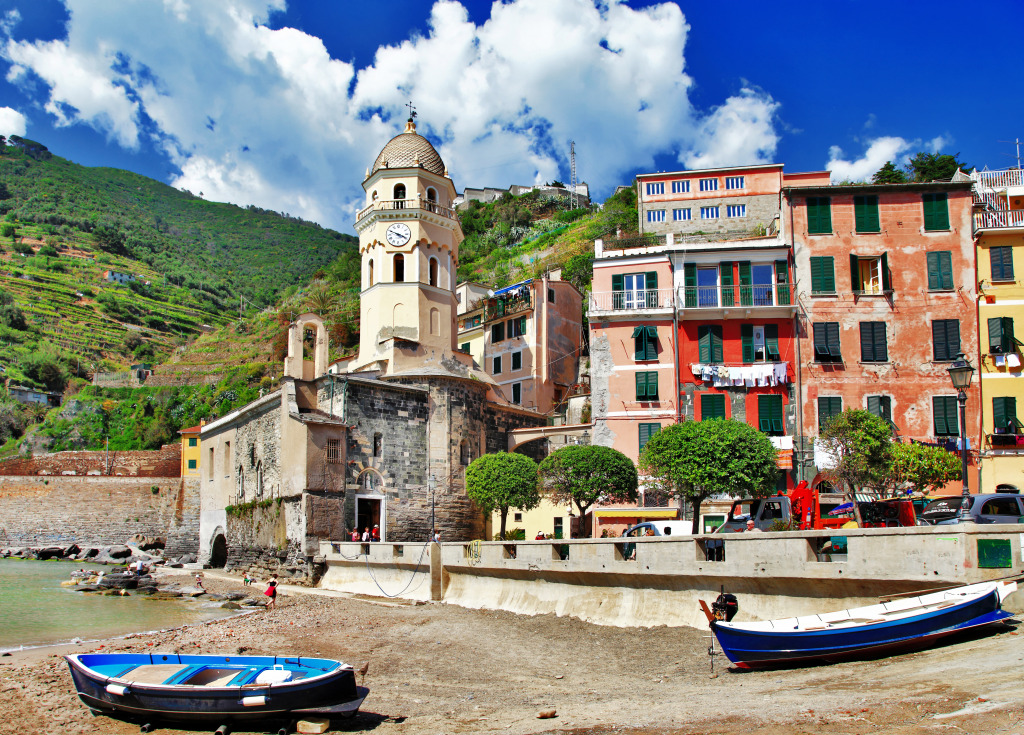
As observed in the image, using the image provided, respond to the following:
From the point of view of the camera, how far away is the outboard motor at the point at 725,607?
13315 mm

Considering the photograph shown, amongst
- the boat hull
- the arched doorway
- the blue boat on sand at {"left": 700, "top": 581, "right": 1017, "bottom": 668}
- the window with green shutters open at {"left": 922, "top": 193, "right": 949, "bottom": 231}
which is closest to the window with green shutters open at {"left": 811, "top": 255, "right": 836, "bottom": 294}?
the window with green shutters open at {"left": 922, "top": 193, "right": 949, "bottom": 231}

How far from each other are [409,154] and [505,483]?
18.6m

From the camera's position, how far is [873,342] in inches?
1148

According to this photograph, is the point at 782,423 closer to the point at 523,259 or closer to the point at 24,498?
the point at 523,259

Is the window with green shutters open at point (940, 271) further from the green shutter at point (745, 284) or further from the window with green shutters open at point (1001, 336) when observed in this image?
the green shutter at point (745, 284)

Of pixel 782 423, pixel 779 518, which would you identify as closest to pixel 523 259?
pixel 782 423

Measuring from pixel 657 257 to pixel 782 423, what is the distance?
844 cm

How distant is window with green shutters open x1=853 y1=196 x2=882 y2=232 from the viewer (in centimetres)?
2967

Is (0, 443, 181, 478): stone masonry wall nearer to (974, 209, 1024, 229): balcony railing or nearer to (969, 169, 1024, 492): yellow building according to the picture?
(969, 169, 1024, 492): yellow building

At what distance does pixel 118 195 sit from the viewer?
185 metres

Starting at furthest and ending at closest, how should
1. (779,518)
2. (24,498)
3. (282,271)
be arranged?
(282,271), (24,498), (779,518)

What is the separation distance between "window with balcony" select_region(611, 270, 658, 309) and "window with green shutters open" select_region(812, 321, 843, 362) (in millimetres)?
6352

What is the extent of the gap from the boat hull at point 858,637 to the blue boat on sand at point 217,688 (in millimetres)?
5725

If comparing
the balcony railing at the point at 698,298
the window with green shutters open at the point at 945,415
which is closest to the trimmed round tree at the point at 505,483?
the balcony railing at the point at 698,298
